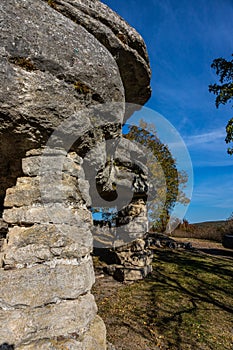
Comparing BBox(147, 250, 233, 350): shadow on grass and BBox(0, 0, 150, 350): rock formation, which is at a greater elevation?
BBox(0, 0, 150, 350): rock formation

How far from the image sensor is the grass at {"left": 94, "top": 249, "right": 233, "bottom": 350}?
3.39m

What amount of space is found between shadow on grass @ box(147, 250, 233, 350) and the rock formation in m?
2.09

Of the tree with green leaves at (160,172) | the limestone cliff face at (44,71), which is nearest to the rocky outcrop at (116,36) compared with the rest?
the limestone cliff face at (44,71)

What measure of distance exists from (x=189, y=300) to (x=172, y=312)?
85cm

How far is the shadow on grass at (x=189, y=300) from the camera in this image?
141 inches

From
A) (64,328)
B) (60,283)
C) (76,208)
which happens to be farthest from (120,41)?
(64,328)

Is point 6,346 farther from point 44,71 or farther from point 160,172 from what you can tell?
point 160,172

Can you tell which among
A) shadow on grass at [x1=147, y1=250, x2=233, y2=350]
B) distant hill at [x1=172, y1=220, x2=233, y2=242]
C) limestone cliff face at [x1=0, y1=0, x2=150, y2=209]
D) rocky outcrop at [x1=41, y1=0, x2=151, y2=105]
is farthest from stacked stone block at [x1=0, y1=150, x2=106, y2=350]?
distant hill at [x1=172, y1=220, x2=233, y2=242]

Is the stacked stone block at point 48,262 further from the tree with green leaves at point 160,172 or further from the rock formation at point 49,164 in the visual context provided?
the tree with green leaves at point 160,172

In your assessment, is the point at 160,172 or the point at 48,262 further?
the point at 160,172

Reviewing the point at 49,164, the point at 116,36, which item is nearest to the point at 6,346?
the point at 49,164

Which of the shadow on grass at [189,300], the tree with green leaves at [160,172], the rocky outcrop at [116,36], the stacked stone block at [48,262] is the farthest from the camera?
the tree with green leaves at [160,172]

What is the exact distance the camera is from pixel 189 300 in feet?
16.3

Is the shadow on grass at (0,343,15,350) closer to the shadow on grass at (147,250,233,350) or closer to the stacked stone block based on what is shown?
the stacked stone block
